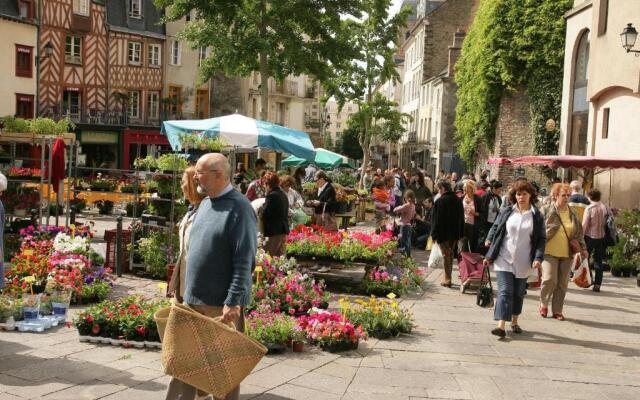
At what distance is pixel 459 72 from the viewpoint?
121 ft

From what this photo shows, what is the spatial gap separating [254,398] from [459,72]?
108ft

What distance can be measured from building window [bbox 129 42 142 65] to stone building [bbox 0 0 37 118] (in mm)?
6392

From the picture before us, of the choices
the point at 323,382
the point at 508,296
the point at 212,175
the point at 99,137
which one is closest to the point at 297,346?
the point at 323,382

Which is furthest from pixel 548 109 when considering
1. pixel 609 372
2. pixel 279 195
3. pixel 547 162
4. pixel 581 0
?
pixel 609 372

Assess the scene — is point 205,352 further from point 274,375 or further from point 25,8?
point 25,8

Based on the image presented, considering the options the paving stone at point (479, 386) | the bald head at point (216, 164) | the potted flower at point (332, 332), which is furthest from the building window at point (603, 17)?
the bald head at point (216, 164)

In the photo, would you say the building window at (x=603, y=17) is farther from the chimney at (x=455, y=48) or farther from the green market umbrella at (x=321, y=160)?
the chimney at (x=455, y=48)

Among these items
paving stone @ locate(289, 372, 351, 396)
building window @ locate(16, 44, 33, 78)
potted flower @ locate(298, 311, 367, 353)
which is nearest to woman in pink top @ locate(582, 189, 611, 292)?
potted flower @ locate(298, 311, 367, 353)

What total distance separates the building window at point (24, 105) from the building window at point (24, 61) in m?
1.00

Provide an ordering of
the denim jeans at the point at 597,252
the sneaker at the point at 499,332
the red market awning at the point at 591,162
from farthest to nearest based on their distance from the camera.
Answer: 1. the red market awning at the point at 591,162
2. the denim jeans at the point at 597,252
3. the sneaker at the point at 499,332

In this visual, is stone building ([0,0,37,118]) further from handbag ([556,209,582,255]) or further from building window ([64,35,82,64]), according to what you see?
handbag ([556,209,582,255])

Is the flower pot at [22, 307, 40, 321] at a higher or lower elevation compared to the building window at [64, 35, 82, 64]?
lower

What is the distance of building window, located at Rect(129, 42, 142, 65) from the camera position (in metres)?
41.8

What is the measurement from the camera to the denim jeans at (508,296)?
27.7ft
